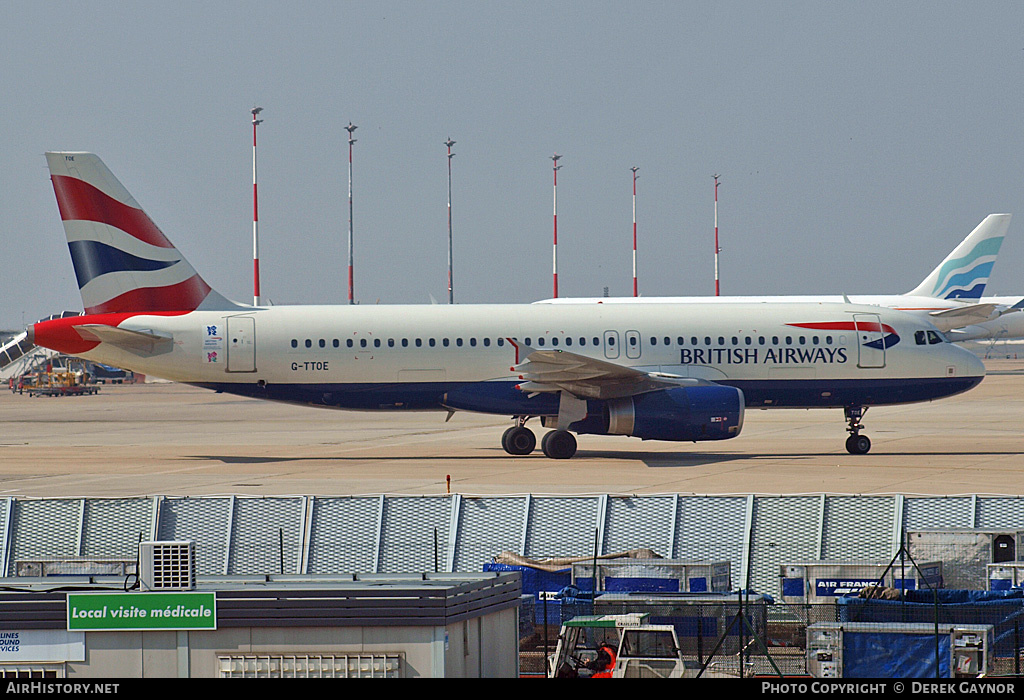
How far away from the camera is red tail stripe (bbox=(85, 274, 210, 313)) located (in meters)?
30.7

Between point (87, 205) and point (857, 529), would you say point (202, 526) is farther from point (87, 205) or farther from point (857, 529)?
point (87, 205)

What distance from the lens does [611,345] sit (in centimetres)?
3148

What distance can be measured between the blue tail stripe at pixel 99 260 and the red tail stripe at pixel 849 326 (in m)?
16.9

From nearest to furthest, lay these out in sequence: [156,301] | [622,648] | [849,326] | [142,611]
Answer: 1. [142,611]
2. [622,648]
3. [156,301]
4. [849,326]

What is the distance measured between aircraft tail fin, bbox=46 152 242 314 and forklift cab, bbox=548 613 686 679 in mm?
20218

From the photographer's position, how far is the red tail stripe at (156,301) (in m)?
30.7

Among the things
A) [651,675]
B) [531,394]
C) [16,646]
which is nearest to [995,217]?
[531,394]

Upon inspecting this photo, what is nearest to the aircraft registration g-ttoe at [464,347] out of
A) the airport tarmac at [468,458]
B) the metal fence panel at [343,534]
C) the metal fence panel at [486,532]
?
the airport tarmac at [468,458]

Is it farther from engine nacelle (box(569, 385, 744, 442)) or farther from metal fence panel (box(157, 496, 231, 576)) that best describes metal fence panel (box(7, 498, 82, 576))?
engine nacelle (box(569, 385, 744, 442))

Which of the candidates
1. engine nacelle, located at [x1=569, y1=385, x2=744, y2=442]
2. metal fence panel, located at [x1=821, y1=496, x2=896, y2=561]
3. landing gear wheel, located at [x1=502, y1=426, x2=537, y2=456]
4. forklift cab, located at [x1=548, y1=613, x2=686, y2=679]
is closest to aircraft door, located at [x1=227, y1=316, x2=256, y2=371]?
landing gear wheel, located at [x1=502, y1=426, x2=537, y2=456]

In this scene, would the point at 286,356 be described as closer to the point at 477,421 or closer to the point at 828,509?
the point at 828,509

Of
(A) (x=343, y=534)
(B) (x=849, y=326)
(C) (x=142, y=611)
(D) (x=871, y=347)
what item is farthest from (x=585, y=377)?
(C) (x=142, y=611)

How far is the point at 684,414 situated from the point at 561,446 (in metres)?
3.55

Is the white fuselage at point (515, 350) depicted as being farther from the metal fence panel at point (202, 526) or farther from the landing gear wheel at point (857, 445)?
the metal fence panel at point (202, 526)
